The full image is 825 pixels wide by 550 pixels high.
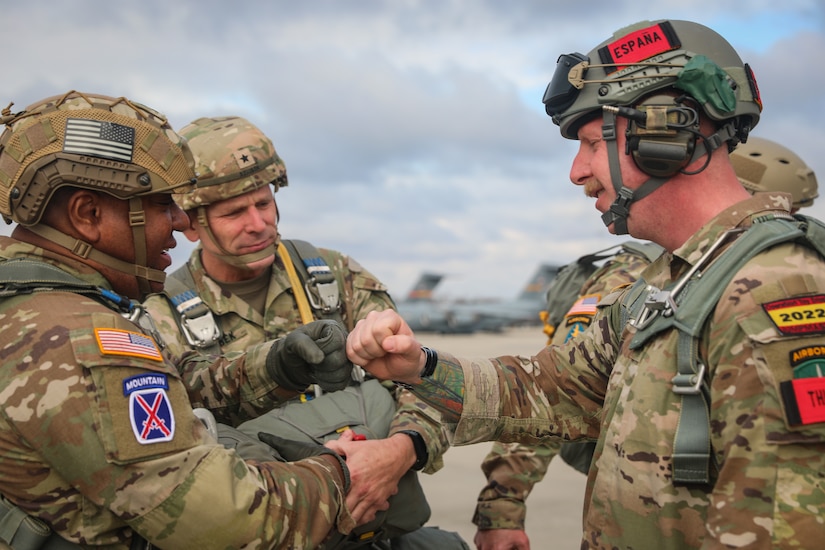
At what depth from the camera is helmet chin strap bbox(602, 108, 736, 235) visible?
105 inches

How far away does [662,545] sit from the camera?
7.62 ft

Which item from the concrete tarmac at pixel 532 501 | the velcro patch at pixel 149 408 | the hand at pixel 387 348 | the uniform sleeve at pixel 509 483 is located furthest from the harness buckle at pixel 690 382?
the concrete tarmac at pixel 532 501

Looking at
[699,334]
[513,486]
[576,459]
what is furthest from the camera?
[576,459]

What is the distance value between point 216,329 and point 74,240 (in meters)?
1.35

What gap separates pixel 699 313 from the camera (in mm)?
2316

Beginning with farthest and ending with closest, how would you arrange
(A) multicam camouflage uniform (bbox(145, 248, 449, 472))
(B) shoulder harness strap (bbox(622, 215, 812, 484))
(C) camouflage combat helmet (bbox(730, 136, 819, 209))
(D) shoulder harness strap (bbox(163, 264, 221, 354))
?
(C) camouflage combat helmet (bbox(730, 136, 819, 209)) < (D) shoulder harness strap (bbox(163, 264, 221, 354)) < (A) multicam camouflage uniform (bbox(145, 248, 449, 472)) < (B) shoulder harness strap (bbox(622, 215, 812, 484))

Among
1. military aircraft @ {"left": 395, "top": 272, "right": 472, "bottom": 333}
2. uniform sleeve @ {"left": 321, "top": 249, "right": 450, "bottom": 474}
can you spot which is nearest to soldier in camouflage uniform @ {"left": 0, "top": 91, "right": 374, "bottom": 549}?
uniform sleeve @ {"left": 321, "top": 249, "right": 450, "bottom": 474}

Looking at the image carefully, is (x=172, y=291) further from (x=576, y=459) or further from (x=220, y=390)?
(x=576, y=459)

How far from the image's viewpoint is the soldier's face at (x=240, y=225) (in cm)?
423

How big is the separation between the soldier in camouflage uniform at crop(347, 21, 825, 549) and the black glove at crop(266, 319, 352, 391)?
110 mm

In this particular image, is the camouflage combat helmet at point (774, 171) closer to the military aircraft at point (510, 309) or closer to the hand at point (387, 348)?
the hand at point (387, 348)

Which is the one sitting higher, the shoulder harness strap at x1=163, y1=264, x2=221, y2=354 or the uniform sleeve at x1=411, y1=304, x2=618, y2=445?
the shoulder harness strap at x1=163, y1=264, x2=221, y2=354

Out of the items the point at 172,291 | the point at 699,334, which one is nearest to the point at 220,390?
the point at 172,291

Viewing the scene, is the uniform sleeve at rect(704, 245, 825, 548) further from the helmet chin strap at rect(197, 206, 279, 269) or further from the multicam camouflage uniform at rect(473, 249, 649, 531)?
the helmet chin strap at rect(197, 206, 279, 269)
